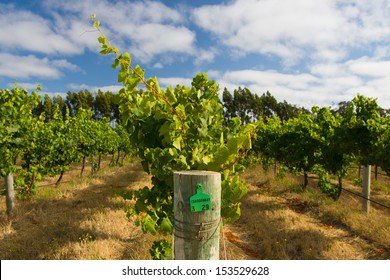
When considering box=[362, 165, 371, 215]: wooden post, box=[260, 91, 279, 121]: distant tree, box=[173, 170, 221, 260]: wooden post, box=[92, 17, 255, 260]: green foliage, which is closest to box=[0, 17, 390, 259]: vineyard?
box=[92, 17, 255, 260]: green foliage

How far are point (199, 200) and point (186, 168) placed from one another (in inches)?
44.7

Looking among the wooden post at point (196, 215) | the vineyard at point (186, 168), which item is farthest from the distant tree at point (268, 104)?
the wooden post at point (196, 215)

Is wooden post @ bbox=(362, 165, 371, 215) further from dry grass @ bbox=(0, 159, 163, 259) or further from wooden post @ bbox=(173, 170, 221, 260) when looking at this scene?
wooden post @ bbox=(173, 170, 221, 260)

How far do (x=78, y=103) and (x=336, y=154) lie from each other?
5921cm

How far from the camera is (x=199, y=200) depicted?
174cm

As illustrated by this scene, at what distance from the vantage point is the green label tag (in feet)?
5.70

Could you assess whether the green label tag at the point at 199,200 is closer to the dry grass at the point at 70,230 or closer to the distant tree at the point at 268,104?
the dry grass at the point at 70,230

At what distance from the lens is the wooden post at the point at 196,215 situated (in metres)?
1.76

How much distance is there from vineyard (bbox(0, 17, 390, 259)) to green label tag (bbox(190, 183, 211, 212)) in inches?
33.9

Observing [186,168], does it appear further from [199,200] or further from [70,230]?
[70,230]

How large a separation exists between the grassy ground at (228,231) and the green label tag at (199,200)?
281 centimetres

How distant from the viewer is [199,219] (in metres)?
1.78
